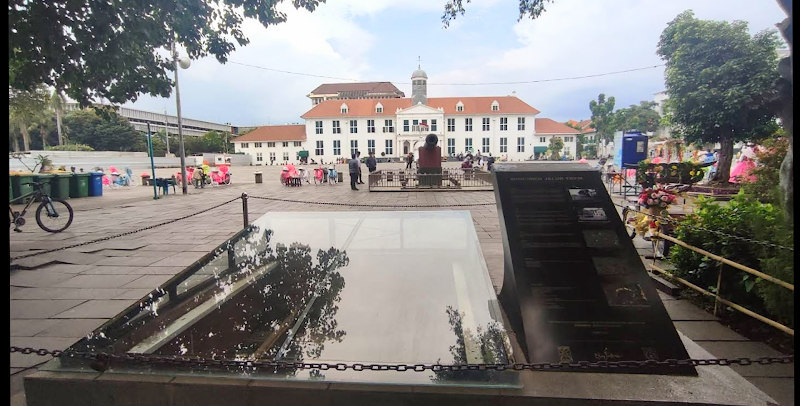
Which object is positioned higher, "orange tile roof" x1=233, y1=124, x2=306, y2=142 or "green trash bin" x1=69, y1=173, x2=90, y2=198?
"orange tile roof" x1=233, y1=124, x2=306, y2=142

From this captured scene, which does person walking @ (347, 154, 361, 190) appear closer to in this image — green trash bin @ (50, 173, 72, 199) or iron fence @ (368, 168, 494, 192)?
iron fence @ (368, 168, 494, 192)

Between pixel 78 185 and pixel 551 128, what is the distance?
163 ft

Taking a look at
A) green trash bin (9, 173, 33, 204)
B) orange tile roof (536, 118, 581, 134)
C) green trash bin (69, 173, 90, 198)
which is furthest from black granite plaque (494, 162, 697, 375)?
orange tile roof (536, 118, 581, 134)

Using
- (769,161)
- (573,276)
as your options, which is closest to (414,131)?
(769,161)

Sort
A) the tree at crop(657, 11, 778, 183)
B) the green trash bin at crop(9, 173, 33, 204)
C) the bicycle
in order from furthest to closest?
the green trash bin at crop(9, 173, 33, 204), the bicycle, the tree at crop(657, 11, 778, 183)

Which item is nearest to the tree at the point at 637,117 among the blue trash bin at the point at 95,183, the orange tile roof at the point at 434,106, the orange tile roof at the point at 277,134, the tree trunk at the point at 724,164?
the orange tile roof at the point at 434,106

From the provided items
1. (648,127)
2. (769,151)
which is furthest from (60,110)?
(648,127)

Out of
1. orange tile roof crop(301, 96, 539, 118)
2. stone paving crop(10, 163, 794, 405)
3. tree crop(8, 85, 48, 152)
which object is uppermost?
orange tile roof crop(301, 96, 539, 118)

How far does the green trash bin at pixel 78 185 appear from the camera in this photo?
11.1 metres

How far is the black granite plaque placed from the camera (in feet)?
6.98

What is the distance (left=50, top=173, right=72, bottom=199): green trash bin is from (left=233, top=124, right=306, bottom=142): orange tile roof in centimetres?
4004

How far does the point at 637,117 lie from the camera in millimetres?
43719

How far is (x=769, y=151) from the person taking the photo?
6.35m

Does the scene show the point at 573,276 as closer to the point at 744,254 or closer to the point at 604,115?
the point at 744,254
